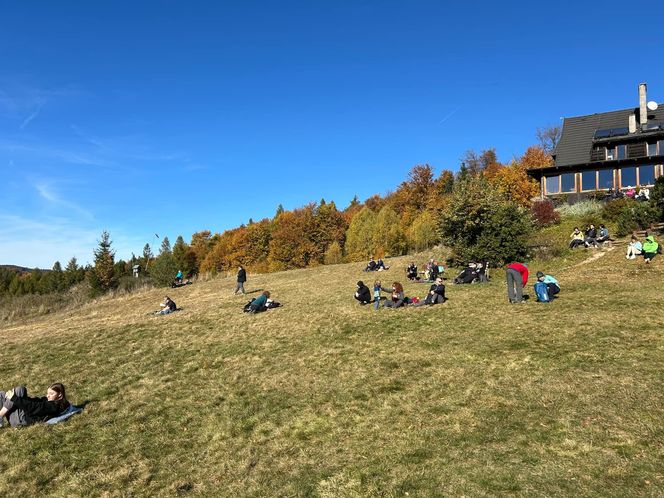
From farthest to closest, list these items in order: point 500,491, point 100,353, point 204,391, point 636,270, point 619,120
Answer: point 619,120 < point 636,270 < point 100,353 < point 204,391 < point 500,491

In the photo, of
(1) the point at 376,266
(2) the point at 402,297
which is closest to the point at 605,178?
(1) the point at 376,266

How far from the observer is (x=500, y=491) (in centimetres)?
567

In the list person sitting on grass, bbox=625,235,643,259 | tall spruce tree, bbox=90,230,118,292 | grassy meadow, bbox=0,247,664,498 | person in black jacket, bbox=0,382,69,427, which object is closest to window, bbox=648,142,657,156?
person sitting on grass, bbox=625,235,643,259

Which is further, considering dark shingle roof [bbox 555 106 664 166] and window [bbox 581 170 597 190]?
dark shingle roof [bbox 555 106 664 166]

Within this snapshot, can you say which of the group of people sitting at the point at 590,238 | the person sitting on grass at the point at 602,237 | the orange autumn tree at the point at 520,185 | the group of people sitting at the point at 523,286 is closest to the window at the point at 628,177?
the group of people sitting at the point at 590,238

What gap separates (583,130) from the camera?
4459 centimetres

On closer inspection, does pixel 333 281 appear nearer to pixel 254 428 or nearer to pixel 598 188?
pixel 254 428

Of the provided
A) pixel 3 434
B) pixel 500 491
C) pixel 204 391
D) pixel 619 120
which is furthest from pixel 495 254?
pixel 619 120

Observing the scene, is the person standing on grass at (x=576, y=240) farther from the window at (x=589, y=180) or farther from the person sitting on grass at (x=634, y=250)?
the window at (x=589, y=180)

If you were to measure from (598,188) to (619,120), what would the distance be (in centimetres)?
965

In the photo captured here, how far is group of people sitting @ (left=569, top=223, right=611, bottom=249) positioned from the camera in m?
25.9

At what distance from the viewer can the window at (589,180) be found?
39531 mm

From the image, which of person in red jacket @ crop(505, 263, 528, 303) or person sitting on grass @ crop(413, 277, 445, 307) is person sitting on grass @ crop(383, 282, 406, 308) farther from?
person in red jacket @ crop(505, 263, 528, 303)

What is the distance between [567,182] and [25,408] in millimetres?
43398
